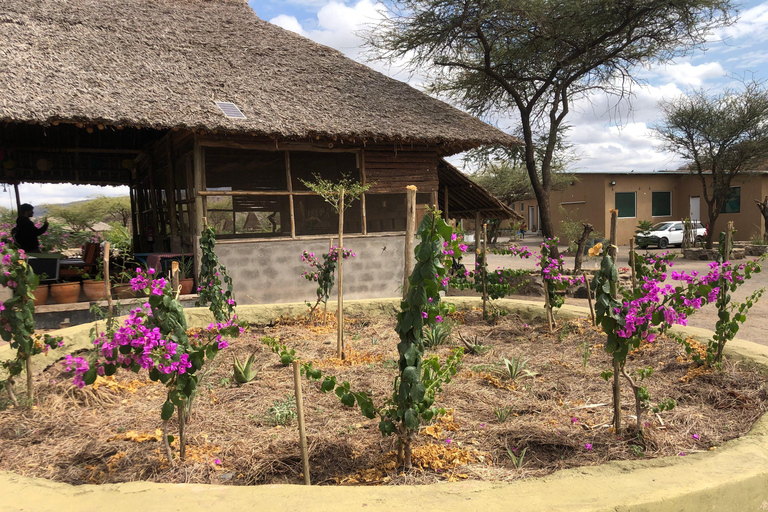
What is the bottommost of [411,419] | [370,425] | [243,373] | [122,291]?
[370,425]

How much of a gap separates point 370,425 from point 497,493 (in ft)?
3.85

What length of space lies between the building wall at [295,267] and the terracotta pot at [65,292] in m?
1.91

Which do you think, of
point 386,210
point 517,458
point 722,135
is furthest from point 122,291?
point 722,135

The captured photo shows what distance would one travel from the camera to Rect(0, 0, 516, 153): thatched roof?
22.1 ft

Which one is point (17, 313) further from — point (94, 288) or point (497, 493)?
→ point (94, 288)

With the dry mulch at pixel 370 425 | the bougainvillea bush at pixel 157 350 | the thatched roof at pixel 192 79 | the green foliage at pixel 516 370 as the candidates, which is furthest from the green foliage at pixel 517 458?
the thatched roof at pixel 192 79

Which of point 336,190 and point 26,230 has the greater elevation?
point 336,190

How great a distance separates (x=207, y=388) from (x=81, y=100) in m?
5.00

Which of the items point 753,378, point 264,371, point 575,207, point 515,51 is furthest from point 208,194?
point 575,207

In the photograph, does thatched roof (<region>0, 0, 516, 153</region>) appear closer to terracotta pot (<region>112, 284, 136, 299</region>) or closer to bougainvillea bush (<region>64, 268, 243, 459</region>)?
terracotta pot (<region>112, 284, 136, 299</region>)

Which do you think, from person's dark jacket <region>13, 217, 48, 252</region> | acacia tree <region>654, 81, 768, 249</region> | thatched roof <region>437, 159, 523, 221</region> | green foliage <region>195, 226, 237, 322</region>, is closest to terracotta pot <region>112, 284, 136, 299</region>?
person's dark jacket <region>13, 217, 48, 252</region>

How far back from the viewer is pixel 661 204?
25.4 metres

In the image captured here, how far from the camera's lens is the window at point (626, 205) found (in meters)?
24.4

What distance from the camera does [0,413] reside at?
3.04 metres
